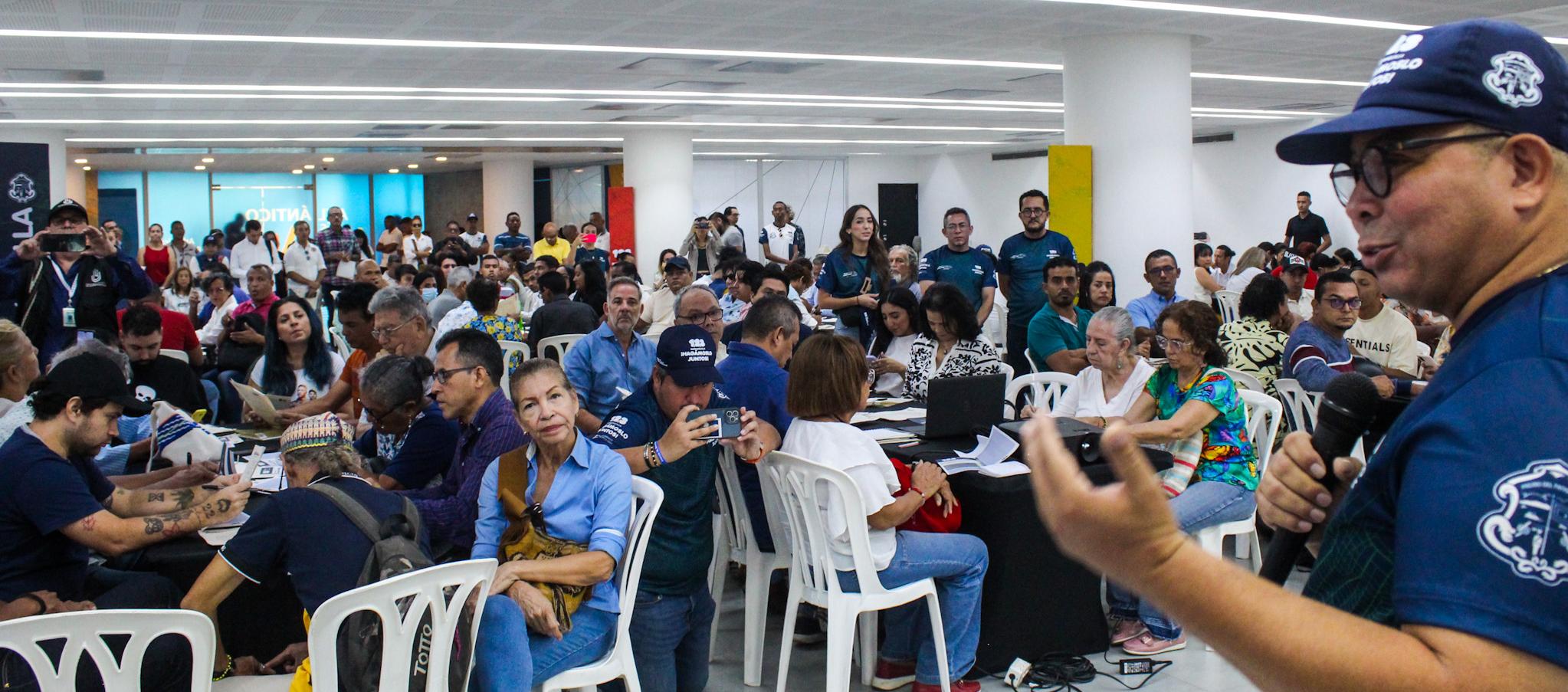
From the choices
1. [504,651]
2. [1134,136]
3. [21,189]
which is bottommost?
[504,651]

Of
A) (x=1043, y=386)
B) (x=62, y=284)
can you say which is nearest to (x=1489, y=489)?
(x=1043, y=386)

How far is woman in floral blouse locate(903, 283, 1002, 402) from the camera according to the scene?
5.59m

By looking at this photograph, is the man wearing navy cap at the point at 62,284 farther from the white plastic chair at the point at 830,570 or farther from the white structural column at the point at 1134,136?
the white structural column at the point at 1134,136

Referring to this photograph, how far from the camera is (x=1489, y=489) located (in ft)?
2.41

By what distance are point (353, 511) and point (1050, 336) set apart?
437 cm

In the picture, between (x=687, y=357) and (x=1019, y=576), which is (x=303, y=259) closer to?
(x=687, y=357)

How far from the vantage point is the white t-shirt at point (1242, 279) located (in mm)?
11131

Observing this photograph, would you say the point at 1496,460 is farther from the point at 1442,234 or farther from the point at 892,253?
the point at 892,253

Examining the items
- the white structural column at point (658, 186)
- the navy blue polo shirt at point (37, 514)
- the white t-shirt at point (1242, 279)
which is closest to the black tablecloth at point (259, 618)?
the navy blue polo shirt at point (37, 514)

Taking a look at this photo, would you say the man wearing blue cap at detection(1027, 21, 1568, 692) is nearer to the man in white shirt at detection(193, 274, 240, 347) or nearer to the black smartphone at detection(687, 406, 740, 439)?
the black smartphone at detection(687, 406, 740, 439)

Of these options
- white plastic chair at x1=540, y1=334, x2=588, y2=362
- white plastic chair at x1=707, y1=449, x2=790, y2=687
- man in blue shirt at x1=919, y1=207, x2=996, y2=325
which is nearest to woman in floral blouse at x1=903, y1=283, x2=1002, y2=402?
white plastic chair at x1=707, y1=449, x2=790, y2=687

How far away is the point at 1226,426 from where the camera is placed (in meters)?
4.26

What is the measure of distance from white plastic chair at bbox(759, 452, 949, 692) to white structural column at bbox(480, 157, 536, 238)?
20428 millimetres

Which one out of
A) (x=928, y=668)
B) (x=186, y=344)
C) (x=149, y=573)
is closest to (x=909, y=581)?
(x=928, y=668)
